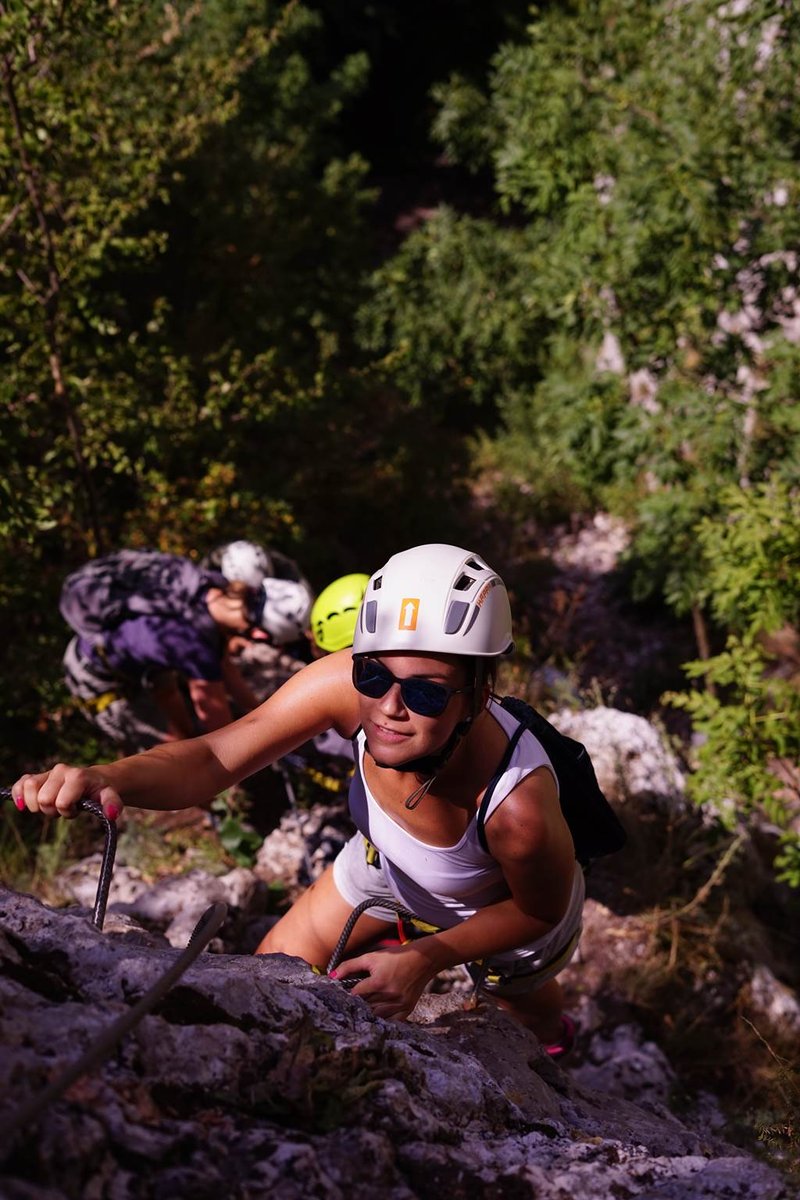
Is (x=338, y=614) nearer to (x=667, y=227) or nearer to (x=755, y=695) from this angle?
(x=755, y=695)

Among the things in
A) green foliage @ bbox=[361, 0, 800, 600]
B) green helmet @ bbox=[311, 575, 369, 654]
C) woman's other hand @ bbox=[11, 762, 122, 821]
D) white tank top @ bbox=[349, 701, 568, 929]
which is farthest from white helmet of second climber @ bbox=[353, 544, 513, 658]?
green foliage @ bbox=[361, 0, 800, 600]

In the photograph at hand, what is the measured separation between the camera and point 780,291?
6820 mm

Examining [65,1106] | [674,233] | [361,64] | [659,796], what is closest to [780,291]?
[674,233]

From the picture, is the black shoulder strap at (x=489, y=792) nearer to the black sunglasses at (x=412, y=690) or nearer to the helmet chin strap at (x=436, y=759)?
the helmet chin strap at (x=436, y=759)

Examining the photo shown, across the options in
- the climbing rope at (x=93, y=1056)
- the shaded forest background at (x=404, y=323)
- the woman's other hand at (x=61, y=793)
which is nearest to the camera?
the climbing rope at (x=93, y=1056)

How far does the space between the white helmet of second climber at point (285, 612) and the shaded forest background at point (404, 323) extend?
3.68ft

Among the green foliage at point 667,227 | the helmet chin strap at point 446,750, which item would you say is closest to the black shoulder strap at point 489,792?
the helmet chin strap at point 446,750

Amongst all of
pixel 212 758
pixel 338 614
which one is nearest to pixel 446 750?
pixel 212 758

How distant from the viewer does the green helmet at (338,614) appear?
413 cm

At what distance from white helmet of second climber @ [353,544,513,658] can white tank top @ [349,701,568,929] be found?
0.29 metres

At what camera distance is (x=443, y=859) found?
252cm

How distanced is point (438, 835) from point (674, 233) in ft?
17.0

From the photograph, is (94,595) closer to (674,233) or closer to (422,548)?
(422,548)

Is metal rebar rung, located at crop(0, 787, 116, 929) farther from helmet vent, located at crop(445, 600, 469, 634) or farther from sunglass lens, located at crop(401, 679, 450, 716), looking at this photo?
helmet vent, located at crop(445, 600, 469, 634)
